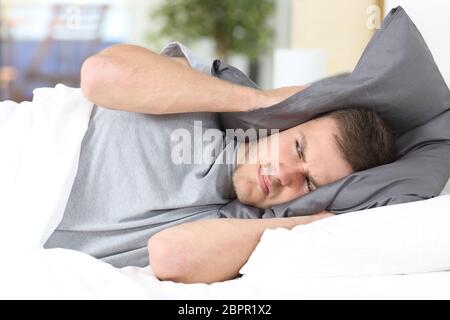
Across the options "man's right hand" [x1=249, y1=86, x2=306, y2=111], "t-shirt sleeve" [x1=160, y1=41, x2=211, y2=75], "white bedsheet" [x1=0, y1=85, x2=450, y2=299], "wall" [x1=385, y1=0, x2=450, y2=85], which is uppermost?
"wall" [x1=385, y1=0, x2=450, y2=85]

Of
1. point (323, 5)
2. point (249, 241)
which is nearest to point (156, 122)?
point (249, 241)

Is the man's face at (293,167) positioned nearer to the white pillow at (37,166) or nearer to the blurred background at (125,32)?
the white pillow at (37,166)

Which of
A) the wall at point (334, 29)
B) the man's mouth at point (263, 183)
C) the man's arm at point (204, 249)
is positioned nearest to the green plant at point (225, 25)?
the wall at point (334, 29)

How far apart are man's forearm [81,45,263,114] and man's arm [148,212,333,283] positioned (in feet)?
0.94

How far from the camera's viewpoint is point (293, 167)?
1.44m

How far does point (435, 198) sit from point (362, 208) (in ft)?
0.50

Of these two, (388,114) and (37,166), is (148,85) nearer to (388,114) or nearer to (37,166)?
(37,166)

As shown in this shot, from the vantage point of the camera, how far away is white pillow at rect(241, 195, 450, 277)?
116 cm

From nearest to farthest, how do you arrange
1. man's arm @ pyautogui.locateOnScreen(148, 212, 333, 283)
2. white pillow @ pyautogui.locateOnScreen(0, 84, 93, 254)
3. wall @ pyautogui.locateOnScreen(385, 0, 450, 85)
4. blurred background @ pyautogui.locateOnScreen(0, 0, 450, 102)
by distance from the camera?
man's arm @ pyautogui.locateOnScreen(148, 212, 333, 283) → white pillow @ pyautogui.locateOnScreen(0, 84, 93, 254) → wall @ pyautogui.locateOnScreen(385, 0, 450, 85) → blurred background @ pyautogui.locateOnScreen(0, 0, 450, 102)

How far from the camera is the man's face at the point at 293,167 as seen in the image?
144cm

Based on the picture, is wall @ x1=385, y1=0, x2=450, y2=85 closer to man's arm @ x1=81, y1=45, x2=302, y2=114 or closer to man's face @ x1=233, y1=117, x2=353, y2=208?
man's face @ x1=233, y1=117, x2=353, y2=208

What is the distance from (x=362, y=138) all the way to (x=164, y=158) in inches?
16.7

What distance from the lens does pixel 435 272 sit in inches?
46.5

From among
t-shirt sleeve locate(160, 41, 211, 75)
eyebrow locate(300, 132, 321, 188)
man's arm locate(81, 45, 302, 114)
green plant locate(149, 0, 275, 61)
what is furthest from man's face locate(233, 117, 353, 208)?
green plant locate(149, 0, 275, 61)
